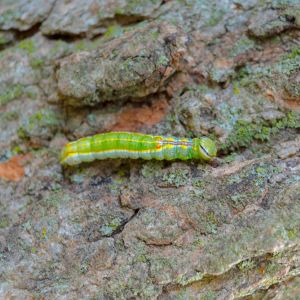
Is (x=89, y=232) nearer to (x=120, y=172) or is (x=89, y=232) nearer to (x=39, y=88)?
(x=120, y=172)

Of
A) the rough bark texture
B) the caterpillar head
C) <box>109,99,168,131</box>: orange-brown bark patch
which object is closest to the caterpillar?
the caterpillar head

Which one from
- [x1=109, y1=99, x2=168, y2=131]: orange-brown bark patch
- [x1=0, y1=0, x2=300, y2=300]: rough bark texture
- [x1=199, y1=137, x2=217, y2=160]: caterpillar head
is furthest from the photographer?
[x1=109, y1=99, x2=168, y2=131]: orange-brown bark patch

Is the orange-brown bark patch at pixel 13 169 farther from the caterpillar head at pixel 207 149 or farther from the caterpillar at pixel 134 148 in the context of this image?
the caterpillar head at pixel 207 149

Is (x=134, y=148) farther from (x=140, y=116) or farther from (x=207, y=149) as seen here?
(x=207, y=149)

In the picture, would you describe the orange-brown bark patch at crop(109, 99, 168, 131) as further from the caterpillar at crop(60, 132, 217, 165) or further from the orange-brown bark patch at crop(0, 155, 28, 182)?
the orange-brown bark patch at crop(0, 155, 28, 182)

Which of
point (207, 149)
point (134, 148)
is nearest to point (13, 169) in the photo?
point (134, 148)

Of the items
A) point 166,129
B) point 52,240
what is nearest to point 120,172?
point 166,129
